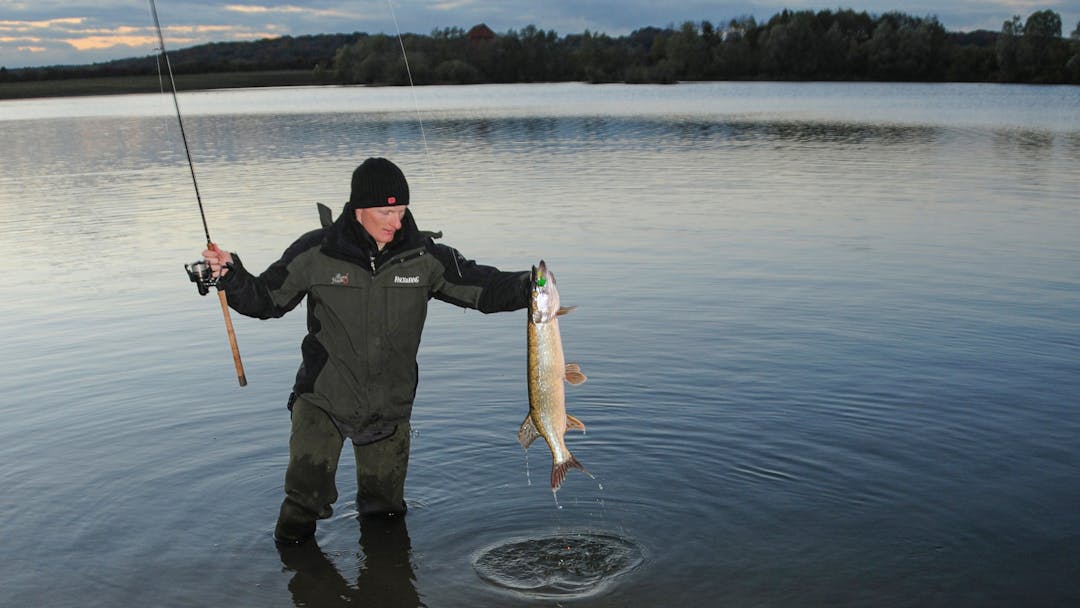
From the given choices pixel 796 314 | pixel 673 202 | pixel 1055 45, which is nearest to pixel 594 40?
pixel 1055 45

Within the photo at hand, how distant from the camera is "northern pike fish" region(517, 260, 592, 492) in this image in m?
5.28

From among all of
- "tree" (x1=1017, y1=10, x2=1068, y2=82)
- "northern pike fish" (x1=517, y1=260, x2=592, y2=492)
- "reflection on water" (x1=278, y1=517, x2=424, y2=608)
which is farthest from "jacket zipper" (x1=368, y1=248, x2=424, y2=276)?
"tree" (x1=1017, y1=10, x2=1068, y2=82)

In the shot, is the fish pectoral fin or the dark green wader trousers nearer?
the fish pectoral fin

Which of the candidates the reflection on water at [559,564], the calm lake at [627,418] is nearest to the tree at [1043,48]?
the calm lake at [627,418]

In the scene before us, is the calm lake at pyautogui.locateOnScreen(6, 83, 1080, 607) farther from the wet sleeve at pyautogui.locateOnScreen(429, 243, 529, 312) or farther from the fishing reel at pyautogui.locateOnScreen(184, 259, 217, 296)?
the fishing reel at pyautogui.locateOnScreen(184, 259, 217, 296)

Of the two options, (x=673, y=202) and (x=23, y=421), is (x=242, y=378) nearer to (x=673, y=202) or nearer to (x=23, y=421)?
(x=23, y=421)

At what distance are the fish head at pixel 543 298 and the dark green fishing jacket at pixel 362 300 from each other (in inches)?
33.4

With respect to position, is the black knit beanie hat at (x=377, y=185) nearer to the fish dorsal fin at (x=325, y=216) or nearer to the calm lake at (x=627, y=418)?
the fish dorsal fin at (x=325, y=216)

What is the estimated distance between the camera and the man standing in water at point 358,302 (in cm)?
615

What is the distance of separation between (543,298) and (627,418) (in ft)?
12.6

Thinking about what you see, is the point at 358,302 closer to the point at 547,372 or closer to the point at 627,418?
the point at 547,372

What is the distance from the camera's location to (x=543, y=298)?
5277 millimetres

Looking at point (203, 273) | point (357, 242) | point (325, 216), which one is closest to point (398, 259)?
point (357, 242)

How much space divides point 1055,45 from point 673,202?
341 ft
